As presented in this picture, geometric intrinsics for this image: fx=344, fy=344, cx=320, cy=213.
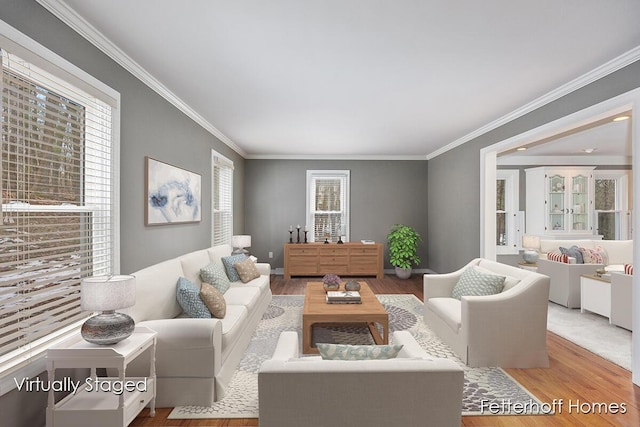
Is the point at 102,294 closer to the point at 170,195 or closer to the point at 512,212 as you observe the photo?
the point at 170,195

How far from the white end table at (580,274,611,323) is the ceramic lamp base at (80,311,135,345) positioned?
5.04 m

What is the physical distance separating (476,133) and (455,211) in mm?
1482

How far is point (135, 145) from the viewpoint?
3049 mm

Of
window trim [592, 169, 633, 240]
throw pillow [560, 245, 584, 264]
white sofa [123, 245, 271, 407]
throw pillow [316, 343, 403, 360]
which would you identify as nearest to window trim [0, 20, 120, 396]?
white sofa [123, 245, 271, 407]

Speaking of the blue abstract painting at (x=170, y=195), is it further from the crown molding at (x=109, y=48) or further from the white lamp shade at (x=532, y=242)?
the white lamp shade at (x=532, y=242)

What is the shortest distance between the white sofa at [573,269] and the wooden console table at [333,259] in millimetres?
2873

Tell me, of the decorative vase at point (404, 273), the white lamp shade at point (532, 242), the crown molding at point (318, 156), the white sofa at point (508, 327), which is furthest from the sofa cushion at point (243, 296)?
the white lamp shade at point (532, 242)

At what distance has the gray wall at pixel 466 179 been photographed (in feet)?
9.84

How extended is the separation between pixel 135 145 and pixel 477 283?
11.3ft

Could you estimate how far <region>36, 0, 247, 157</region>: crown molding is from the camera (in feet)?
6.80

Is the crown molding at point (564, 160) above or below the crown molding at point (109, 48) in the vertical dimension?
below

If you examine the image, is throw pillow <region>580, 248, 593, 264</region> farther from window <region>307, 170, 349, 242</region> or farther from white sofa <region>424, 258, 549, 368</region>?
window <region>307, 170, 349, 242</region>

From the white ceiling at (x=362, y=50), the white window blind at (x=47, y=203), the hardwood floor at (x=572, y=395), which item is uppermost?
the white ceiling at (x=362, y=50)

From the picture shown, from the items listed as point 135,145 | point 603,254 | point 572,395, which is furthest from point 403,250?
point 135,145
